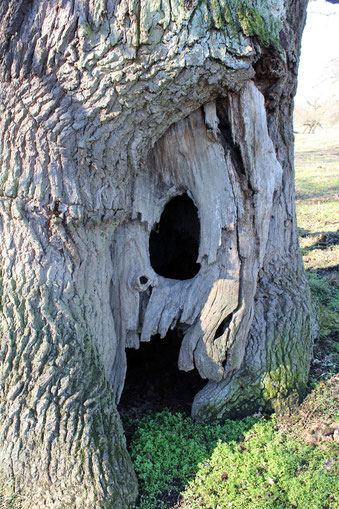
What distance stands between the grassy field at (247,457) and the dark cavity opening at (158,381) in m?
0.22

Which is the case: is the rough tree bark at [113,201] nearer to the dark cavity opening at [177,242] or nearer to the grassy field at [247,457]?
the grassy field at [247,457]

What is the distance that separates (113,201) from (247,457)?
2260mm

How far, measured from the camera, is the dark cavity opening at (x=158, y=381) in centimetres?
388

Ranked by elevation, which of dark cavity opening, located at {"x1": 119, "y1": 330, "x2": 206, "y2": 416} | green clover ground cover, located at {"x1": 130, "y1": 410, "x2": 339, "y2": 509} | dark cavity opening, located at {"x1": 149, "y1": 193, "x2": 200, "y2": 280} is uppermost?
dark cavity opening, located at {"x1": 149, "y1": 193, "x2": 200, "y2": 280}

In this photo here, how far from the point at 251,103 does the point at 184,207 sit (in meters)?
1.72

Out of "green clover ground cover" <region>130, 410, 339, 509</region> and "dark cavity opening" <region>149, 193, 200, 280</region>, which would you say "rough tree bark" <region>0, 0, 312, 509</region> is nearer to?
"green clover ground cover" <region>130, 410, 339, 509</region>

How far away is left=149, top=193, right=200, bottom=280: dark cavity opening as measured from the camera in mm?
4672

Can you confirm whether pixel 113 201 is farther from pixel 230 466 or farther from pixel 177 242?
pixel 230 466

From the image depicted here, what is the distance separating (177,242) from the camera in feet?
15.8

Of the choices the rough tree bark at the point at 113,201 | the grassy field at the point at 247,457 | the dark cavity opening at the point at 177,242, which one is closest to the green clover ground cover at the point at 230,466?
the grassy field at the point at 247,457

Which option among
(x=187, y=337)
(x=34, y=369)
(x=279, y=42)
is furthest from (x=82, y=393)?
(x=279, y=42)

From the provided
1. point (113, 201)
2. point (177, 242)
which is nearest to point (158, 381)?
point (177, 242)

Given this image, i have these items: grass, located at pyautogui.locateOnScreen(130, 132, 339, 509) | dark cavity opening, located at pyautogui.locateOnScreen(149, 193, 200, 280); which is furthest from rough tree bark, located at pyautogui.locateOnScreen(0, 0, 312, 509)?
dark cavity opening, located at pyautogui.locateOnScreen(149, 193, 200, 280)

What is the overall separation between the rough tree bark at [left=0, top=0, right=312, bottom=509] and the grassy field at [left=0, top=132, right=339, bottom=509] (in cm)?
20
